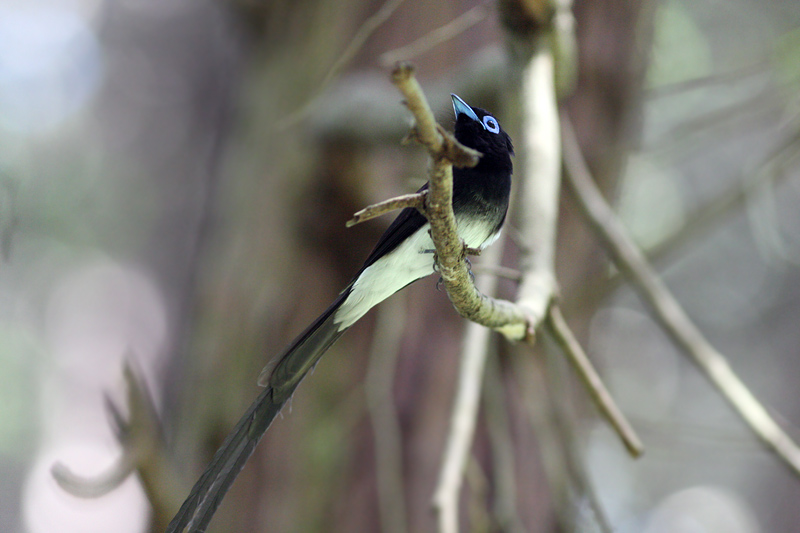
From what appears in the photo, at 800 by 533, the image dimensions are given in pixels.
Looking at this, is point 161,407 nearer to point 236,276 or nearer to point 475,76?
point 236,276

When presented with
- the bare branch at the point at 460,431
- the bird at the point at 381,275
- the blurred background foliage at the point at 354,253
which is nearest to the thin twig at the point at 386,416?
the blurred background foliage at the point at 354,253

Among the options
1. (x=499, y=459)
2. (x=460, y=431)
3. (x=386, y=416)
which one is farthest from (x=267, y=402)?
(x=499, y=459)

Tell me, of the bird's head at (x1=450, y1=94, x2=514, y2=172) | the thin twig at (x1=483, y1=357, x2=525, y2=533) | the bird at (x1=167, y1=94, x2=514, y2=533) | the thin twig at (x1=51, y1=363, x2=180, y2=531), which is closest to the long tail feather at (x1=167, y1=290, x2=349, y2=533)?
the bird at (x1=167, y1=94, x2=514, y2=533)

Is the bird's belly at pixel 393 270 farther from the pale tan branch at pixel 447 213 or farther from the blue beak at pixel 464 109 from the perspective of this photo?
the pale tan branch at pixel 447 213

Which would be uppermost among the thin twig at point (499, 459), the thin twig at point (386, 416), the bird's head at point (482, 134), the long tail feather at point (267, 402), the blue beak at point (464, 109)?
the blue beak at point (464, 109)

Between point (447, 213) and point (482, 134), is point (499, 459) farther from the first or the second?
point (447, 213)

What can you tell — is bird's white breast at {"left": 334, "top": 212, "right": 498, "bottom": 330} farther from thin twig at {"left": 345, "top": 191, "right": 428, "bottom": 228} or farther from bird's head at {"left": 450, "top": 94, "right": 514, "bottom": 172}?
thin twig at {"left": 345, "top": 191, "right": 428, "bottom": 228}
